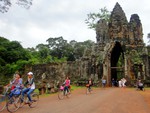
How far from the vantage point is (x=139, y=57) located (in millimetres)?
36281

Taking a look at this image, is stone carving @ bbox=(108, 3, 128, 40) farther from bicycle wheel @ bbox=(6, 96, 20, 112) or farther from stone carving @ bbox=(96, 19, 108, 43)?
bicycle wheel @ bbox=(6, 96, 20, 112)

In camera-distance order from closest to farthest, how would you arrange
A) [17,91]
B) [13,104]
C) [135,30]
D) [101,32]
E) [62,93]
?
1. [13,104]
2. [17,91]
3. [62,93]
4. [135,30]
5. [101,32]

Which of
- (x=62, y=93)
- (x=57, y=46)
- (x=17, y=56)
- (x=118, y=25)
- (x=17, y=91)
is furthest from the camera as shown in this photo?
(x=57, y=46)

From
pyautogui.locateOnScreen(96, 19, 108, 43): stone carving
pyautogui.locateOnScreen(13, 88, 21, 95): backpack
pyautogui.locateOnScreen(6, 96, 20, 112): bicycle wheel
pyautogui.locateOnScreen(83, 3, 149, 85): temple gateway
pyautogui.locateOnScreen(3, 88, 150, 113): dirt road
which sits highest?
pyautogui.locateOnScreen(96, 19, 108, 43): stone carving

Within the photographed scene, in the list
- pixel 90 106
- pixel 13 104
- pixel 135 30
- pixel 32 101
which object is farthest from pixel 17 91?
pixel 135 30

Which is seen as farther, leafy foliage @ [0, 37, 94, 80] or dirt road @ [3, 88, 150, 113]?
leafy foliage @ [0, 37, 94, 80]

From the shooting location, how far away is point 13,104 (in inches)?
412

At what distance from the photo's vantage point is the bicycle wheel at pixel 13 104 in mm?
10200

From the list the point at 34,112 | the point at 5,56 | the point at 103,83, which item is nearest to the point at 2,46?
the point at 5,56

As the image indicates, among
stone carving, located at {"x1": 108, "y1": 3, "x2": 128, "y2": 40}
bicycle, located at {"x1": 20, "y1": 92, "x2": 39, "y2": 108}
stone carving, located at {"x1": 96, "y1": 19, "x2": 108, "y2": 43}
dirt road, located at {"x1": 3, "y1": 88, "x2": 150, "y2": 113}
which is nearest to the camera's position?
dirt road, located at {"x1": 3, "y1": 88, "x2": 150, "y2": 113}

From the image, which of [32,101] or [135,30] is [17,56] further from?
[32,101]

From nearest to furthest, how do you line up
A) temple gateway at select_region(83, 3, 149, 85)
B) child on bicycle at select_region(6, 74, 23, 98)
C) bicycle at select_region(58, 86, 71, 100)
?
child on bicycle at select_region(6, 74, 23, 98) → bicycle at select_region(58, 86, 71, 100) → temple gateway at select_region(83, 3, 149, 85)

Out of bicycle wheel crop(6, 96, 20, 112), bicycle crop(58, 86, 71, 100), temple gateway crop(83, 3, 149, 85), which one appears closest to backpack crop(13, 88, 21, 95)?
bicycle wheel crop(6, 96, 20, 112)

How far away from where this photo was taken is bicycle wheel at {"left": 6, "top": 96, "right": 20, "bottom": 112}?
33.5 feet
